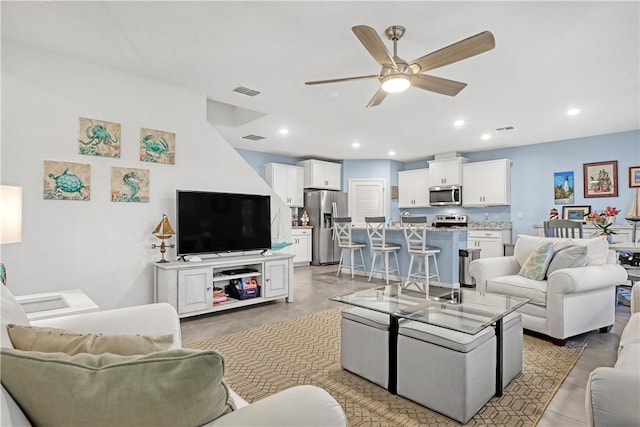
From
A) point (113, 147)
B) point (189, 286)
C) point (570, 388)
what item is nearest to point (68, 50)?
point (113, 147)

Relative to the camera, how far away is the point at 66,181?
324cm

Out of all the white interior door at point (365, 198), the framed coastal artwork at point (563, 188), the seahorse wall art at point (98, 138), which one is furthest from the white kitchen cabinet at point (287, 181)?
the framed coastal artwork at point (563, 188)

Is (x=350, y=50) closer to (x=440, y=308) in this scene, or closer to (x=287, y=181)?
(x=440, y=308)

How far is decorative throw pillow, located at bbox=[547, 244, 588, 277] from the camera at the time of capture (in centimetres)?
305

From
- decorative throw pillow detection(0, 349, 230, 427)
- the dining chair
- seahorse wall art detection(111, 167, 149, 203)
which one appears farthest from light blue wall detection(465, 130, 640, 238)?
decorative throw pillow detection(0, 349, 230, 427)

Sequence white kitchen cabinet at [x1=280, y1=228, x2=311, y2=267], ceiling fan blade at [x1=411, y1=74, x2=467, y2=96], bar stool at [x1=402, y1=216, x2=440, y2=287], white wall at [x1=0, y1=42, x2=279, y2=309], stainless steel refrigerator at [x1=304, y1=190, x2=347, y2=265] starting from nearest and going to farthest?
ceiling fan blade at [x1=411, y1=74, x2=467, y2=96]
white wall at [x1=0, y1=42, x2=279, y2=309]
bar stool at [x1=402, y1=216, x2=440, y2=287]
white kitchen cabinet at [x1=280, y1=228, x2=311, y2=267]
stainless steel refrigerator at [x1=304, y1=190, x2=347, y2=265]

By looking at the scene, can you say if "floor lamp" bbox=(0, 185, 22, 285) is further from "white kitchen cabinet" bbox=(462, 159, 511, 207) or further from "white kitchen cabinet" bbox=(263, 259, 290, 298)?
"white kitchen cabinet" bbox=(462, 159, 511, 207)

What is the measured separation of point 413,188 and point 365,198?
116cm

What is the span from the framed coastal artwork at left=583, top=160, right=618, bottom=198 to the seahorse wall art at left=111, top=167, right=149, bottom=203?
6981 millimetres

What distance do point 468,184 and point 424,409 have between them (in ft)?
20.2

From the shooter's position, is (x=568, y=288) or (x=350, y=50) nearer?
(x=568, y=288)

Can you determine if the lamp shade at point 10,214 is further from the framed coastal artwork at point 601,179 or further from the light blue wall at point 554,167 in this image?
the framed coastal artwork at point 601,179

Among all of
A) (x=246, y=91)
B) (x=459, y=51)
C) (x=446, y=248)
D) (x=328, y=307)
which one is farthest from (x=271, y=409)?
(x=446, y=248)

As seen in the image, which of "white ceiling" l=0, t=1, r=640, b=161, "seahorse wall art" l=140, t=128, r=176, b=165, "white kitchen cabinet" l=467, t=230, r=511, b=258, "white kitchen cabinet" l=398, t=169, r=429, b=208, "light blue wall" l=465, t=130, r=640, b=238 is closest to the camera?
"white ceiling" l=0, t=1, r=640, b=161
